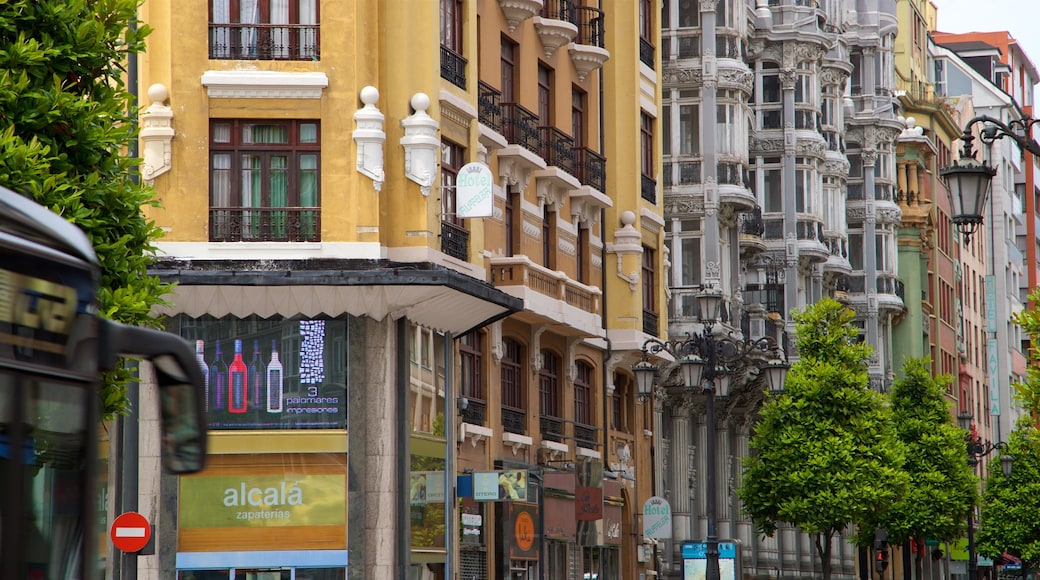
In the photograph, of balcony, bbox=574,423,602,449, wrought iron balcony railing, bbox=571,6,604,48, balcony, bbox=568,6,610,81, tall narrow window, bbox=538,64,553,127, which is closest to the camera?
tall narrow window, bbox=538,64,553,127

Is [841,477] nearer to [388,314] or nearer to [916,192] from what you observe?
[388,314]

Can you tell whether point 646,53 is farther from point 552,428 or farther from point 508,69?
Result: point 552,428

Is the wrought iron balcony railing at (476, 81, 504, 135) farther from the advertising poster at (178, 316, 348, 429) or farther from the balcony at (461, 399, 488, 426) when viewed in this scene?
the advertising poster at (178, 316, 348, 429)

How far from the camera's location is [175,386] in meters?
8.49

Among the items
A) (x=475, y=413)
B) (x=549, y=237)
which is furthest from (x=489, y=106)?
(x=475, y=413)

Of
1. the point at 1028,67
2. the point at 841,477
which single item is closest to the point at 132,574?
the point at 841,477

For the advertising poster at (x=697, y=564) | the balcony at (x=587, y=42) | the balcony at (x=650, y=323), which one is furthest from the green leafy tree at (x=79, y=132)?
the balcony at (x=650, y=323)

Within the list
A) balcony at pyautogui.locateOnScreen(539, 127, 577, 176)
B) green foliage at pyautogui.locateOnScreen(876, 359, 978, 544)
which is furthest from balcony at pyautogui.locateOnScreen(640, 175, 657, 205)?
green foliage at pyautogui.locateOnScreen(876, 359, 978, 544)

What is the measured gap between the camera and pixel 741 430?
55562 millimetres

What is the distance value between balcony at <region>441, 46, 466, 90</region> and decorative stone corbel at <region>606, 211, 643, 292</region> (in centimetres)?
910

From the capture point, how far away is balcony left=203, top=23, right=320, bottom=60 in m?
29.5

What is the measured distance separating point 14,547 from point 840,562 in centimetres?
6050

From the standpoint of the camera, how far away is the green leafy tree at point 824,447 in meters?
48.4

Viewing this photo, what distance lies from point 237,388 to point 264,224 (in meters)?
2.71
